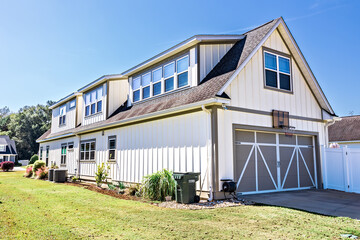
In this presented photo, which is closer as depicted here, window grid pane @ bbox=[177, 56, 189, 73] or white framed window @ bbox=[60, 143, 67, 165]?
window grid pane @ bbox=[177, 56, 189, 73]

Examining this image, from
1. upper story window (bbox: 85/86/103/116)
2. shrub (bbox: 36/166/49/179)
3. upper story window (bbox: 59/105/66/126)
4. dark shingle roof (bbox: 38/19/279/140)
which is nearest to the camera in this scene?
dark shingle roof (bbox: 38/19/279/140)

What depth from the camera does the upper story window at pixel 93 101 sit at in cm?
1753

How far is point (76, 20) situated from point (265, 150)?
1110cm

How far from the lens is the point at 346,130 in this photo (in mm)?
24219

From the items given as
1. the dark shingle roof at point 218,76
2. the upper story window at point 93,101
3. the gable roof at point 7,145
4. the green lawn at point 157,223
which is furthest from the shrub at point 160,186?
the gable roof at point 7,145

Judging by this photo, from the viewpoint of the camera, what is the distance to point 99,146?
1614 cm

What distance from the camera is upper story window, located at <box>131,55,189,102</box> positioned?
12031mm

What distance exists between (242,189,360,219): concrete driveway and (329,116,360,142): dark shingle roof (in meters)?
14.9

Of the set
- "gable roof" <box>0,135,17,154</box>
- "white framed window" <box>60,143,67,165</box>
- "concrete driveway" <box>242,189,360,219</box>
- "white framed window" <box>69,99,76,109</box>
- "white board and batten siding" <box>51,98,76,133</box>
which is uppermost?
"white framed window" <box>69,99,76,109</box>

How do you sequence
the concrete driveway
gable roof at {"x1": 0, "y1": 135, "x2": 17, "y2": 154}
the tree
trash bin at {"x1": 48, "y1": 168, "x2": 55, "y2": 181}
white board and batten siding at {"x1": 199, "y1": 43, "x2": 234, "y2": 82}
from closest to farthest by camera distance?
the concrete driveway < white board and batten siding at {"x1": 199, "y1": 43, "x2": 234, "y2": 82} < trash bin at {"x1": 48, "y1": 168, "x2": 55, "y2": 181} < gable roof at {"x1": 0, "y1": 135, "x2": 17, "y2": 154} < the tree

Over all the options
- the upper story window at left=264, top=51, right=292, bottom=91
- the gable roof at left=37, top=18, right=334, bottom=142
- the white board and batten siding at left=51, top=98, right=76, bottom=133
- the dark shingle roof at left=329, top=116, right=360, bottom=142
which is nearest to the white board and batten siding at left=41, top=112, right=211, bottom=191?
the gable roof at left=37, top=18, right=334, bottom=142

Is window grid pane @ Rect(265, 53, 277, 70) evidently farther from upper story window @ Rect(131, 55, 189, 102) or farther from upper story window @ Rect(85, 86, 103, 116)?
upper story window @ Rect(85, 86, 103, 116)

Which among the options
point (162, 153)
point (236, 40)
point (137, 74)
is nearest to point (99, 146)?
point (137, 74)

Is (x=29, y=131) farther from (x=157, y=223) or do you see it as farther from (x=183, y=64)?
(x=157, y=223)
